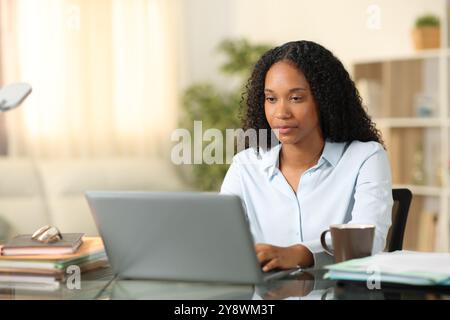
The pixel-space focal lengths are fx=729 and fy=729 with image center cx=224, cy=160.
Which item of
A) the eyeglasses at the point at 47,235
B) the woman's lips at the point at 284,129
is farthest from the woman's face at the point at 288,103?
the eyeglasses at the point at 47,235

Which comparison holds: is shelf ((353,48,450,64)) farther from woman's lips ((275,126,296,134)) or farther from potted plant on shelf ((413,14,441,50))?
woman's lips ((275,126,296,134))

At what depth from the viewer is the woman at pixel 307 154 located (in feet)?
5.57

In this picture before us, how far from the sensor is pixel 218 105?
4.52m

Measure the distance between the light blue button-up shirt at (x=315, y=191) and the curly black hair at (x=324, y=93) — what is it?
1.7 inches

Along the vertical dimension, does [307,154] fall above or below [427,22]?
below

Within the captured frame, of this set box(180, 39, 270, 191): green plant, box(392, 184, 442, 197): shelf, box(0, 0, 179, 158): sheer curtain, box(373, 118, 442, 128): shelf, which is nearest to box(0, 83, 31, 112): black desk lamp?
Answer: box(392, 184, 442, 197): shelf

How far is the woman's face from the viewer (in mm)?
1670

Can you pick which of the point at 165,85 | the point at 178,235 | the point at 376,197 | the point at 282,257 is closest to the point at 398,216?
the point at 376,197

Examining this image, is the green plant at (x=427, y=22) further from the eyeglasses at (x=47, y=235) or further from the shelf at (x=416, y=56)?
the eyeglasses at (x=47, y=235)

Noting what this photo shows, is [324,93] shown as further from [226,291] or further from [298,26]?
[298,26]

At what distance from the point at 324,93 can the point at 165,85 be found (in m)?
3.00

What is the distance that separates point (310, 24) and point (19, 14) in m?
1.72

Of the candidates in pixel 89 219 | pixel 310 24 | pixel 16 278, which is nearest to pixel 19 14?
pixel 89 219

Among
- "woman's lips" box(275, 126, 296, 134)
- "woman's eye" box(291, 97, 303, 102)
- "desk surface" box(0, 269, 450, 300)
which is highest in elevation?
"woman's eye" box(291, 97, 303, 102)
